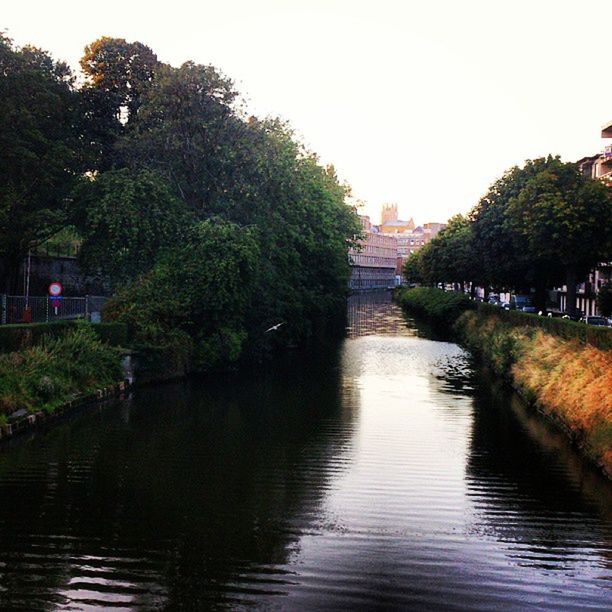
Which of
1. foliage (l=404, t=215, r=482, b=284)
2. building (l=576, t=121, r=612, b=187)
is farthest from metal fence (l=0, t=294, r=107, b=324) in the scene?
building (l=576, t=121, r=612, b=187)

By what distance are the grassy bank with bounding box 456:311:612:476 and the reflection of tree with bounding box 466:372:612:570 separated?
0.71m

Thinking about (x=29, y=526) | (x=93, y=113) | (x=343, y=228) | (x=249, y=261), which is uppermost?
(x=93, y=113)

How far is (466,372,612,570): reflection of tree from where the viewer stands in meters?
14.4

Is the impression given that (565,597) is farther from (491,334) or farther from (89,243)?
(491,334)

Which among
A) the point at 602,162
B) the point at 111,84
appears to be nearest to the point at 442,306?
the point at 602,162

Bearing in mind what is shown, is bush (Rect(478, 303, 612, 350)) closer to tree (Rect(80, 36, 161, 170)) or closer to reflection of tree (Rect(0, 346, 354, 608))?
reflection of tree (Rect(0, 346, 354, 608))

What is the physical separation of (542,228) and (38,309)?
3186 cm

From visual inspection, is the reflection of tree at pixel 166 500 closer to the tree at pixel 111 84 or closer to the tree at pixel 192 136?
the tree at pixel 192 136

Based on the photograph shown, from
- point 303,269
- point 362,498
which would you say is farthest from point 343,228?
point 362,498

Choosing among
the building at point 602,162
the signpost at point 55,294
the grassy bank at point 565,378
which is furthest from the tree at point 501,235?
the signpost at point 55,294

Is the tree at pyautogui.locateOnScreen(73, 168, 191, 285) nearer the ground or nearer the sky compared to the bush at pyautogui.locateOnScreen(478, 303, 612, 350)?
nearer the sky

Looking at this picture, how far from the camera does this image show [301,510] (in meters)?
16.3

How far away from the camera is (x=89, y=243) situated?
39531 millimetres

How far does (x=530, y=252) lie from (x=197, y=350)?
Answer: 87.6 feet
